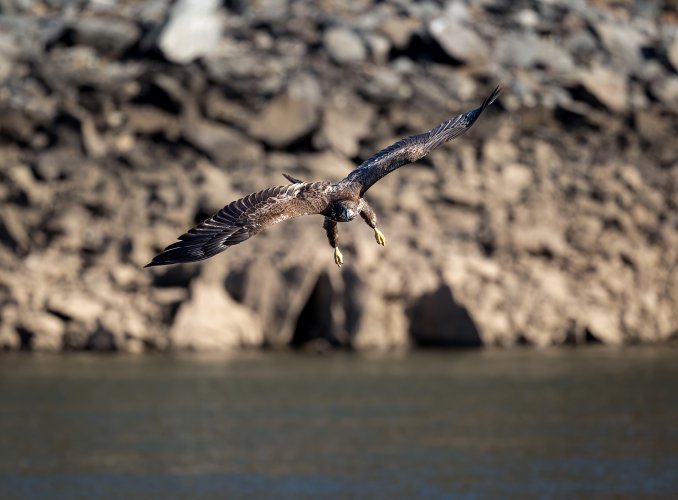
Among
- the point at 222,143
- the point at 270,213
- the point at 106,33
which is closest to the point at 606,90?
the point at 222,143

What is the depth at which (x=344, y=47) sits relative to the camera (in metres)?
50.0

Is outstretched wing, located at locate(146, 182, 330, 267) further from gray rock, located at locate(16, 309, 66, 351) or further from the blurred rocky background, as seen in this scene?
gray rock, located at locate(16, 309, 66, 351)

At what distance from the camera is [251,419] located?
3450 cm

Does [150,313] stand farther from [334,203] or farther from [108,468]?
[334,203]

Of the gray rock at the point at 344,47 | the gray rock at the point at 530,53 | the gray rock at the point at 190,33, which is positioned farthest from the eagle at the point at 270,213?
the gray rock at the point at 530,53

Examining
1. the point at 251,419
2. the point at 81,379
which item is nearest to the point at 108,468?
the point at 251,419

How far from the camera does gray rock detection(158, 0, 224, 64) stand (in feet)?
157

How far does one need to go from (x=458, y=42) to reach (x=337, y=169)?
28.0 feet

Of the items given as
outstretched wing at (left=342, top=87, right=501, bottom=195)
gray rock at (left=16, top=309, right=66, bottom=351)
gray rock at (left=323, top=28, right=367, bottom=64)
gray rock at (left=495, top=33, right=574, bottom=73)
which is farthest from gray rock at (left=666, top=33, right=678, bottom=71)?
outstretched wing at (left=342, top=87, right=501, bottom=195)

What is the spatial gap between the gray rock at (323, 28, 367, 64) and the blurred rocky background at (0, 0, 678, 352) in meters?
0.11

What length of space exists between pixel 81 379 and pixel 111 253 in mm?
6115

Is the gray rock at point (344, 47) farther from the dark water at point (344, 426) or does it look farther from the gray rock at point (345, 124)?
the dark water at point (344, 426)

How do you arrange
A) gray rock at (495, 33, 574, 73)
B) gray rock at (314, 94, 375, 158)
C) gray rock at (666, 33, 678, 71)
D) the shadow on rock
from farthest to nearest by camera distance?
gray rock at (666, 33, 678, 71)
gray rock at (495, 33, 574, 73)
gray rock at (314, 94, 375, 158)
the shadow on rock

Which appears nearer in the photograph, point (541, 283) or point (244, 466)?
point (244, 466)
